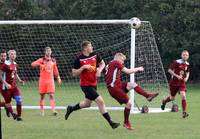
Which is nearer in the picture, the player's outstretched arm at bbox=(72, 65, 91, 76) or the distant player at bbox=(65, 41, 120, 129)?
the player's outstretched arm at bbox=(72, 65, 91, 76)

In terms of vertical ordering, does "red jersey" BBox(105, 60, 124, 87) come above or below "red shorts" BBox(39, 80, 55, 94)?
above

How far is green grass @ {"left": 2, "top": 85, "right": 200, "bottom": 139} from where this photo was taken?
40.7 feet

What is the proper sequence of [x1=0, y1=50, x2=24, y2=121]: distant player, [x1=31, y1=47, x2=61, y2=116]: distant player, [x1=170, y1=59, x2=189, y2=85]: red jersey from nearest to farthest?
[x1=0, y1=50, x2=24, y2=121]: distant player
[x1=170, y1=59, x2=189, y2=85]: red jersey
[x1=31, y1=47, x2=61, y2=116]: distant player

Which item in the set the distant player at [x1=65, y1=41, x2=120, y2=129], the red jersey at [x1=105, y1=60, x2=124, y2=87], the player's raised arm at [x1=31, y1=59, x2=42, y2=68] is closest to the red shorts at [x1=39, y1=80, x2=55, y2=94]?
the player's raised arm at [x1=31, y1=59, x2=42, y2=68]

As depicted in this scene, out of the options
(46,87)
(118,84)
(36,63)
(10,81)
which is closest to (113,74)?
(118,84)

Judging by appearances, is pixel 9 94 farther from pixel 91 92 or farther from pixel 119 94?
Result: pixel 119 94

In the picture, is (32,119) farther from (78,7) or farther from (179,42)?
(78,7)

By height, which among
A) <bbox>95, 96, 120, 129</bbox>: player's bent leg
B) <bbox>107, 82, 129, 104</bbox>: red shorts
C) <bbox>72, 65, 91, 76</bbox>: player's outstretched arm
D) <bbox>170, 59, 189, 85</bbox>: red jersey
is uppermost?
<bbox>72, 65, 91, 76</bbox>: player's outstretched arm

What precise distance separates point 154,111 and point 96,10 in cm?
2327

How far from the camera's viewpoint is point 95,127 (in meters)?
14.1

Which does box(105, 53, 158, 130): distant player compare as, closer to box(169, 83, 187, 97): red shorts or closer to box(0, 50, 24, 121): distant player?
box(0, 50, 24, 121): distant player

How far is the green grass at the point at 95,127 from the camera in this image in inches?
489

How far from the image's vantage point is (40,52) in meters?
29.0

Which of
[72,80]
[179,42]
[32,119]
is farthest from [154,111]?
[179,42]
